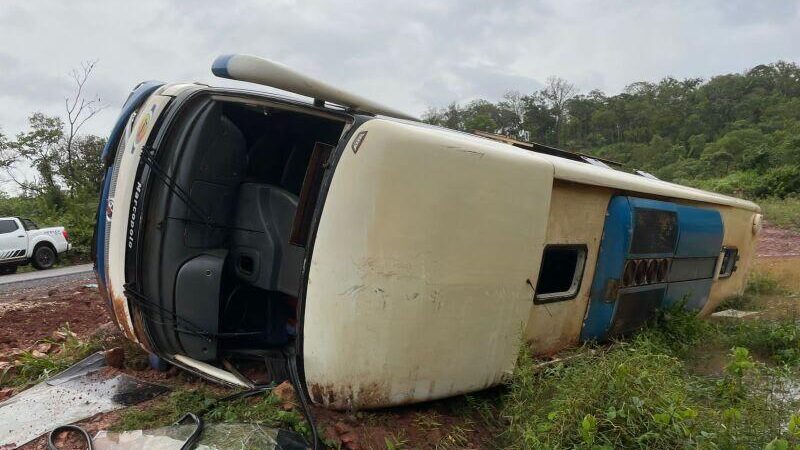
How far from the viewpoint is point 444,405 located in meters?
2.70

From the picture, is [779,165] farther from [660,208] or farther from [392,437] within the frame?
[392,437]

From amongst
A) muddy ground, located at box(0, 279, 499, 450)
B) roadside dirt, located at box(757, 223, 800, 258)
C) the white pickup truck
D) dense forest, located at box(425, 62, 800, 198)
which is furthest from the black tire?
dense forest, located at box(425, 62, 800, 198)

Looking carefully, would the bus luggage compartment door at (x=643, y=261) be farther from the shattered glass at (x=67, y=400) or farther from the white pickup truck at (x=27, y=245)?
the white pickup truck at (x=27, y=245)

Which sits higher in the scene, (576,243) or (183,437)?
(576,243)

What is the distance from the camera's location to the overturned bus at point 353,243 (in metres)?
2.30

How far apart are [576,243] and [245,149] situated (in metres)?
2.01

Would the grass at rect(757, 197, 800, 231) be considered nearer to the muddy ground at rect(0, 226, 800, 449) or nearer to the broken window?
the muddy ground at rect(0, 226, 800, 449)

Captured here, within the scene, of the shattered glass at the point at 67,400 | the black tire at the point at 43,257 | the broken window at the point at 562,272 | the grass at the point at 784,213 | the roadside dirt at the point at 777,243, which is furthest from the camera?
the grass at the point at 784,213

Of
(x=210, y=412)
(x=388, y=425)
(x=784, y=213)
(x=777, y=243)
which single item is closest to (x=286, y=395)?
(x=210, y=412)

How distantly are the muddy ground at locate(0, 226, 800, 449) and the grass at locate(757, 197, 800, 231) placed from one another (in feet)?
29.6

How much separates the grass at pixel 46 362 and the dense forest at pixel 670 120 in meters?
28.4

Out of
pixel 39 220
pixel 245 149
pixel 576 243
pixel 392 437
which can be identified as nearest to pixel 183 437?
pixel 392 437

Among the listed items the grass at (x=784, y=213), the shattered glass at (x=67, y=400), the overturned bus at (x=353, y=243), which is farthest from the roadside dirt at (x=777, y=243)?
the shattered glass at (x=67, y=400)

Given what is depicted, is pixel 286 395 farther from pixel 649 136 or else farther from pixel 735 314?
pixel 649 136
